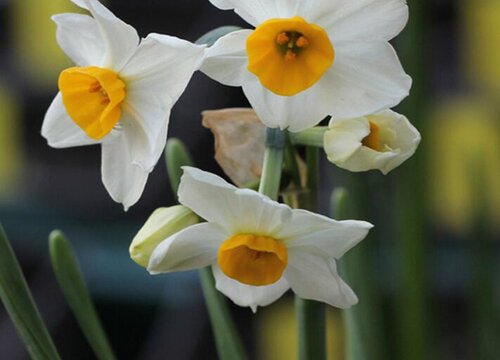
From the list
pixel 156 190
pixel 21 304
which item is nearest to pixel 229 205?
pixel 21 304

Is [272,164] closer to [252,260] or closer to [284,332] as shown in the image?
[252,260]

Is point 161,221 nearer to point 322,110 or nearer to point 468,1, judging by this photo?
point 322,110

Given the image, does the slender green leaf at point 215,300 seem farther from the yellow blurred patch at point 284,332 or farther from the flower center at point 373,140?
the yellow blurred patch at point 284,332

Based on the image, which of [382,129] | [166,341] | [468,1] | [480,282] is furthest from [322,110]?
[166,341]

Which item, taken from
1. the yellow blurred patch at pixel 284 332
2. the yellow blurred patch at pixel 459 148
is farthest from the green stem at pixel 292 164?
the yellow blurred patch at pixel 459 148

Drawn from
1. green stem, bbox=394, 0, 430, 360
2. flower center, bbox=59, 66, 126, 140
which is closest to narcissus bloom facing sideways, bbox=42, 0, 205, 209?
flower center, bbox=59, 66, 126, 140

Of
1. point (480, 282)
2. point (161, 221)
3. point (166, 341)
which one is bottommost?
point (166, 341)

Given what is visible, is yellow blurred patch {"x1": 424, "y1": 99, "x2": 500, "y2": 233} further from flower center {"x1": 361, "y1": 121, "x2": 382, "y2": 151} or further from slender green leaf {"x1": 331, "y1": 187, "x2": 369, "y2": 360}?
flower center {"x1": 361, "y1": 121, "x2": 382, "y2": 151}
